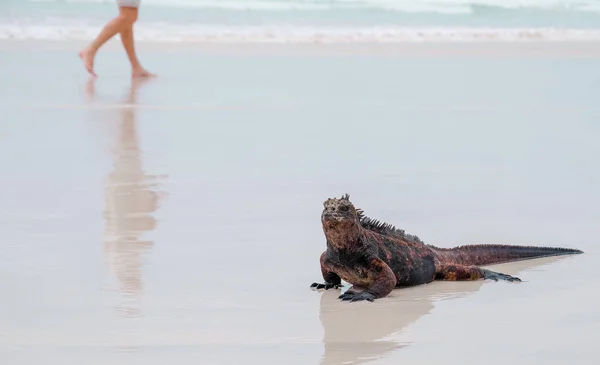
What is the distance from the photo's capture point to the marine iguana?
5.76 meters

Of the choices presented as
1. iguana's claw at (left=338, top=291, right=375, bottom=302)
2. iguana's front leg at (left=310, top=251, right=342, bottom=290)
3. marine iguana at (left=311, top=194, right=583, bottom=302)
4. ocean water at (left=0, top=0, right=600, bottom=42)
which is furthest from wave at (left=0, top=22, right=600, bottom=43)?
iguana's claw at (left=338, top=291, right=375, bottom=302)

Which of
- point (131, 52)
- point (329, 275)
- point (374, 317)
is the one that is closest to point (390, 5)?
point (131, 52)

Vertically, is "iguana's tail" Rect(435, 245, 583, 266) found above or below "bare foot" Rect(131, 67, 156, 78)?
below

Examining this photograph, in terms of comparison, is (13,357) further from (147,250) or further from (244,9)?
(244,9)

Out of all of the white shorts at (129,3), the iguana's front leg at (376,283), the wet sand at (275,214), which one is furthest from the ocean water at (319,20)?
the iguana's front leg at (376,283)

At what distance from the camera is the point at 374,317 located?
5.32 m

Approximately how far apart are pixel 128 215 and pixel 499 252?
2424 millimetres

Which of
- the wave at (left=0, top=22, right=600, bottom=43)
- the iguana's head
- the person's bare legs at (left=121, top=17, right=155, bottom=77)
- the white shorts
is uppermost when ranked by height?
the wave at (left=0, top=22, right=600, bottom=43)

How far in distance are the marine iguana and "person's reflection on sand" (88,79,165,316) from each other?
94 centimetres

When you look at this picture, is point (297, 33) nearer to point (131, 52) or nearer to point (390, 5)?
point (390, 5)

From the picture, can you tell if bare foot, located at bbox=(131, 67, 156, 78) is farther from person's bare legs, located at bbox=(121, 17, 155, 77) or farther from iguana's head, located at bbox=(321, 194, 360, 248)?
iguana's head, located at bbox=(321, 194, 360, 248)

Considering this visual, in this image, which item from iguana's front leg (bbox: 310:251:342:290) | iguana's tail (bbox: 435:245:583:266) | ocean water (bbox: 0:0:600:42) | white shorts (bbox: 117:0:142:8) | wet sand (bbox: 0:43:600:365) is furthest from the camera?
ocean water (bbox: 0:0:600:42)

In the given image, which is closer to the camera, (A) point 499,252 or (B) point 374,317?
(B) point 374,317

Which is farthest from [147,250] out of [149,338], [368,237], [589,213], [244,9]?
[244,9]
